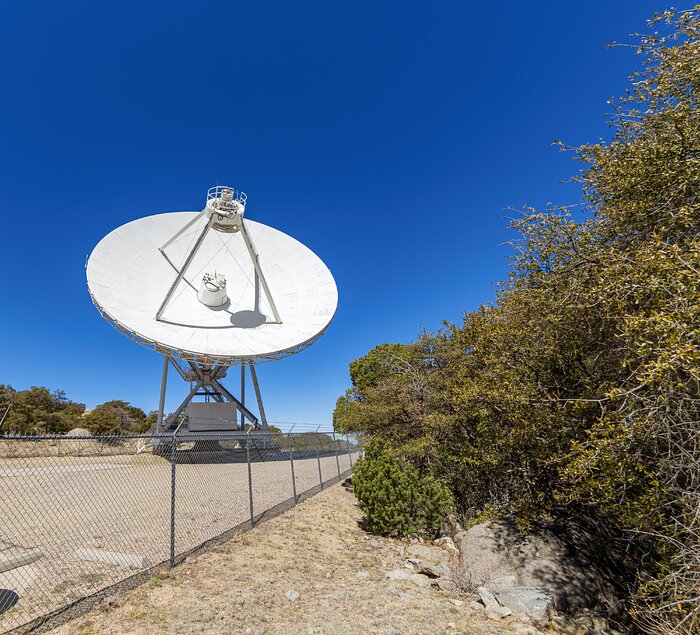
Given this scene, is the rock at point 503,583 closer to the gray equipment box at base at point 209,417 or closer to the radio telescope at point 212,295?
the radio telescope at point 212,295

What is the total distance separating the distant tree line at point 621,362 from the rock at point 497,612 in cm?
152

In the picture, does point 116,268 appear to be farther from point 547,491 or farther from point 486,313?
point 547,491

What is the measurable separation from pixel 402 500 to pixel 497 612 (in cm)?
439

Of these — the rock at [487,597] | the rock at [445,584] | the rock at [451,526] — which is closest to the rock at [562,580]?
the rock at [487,597]

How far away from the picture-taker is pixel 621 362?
16.7 ft

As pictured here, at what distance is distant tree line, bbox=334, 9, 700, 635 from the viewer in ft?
13.3

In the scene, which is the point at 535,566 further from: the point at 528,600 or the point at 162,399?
the point at 162,399

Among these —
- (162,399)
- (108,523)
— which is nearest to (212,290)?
(162,399)

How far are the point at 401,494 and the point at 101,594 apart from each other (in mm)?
6638

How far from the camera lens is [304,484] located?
15.0 metres

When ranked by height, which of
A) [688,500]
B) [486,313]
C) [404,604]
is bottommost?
[404,604]

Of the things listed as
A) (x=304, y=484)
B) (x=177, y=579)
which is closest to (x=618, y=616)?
(x=177, y=579)

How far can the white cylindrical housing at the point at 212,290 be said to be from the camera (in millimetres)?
24562

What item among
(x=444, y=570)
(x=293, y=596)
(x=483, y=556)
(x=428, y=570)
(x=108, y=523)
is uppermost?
(x=108, y=523)
